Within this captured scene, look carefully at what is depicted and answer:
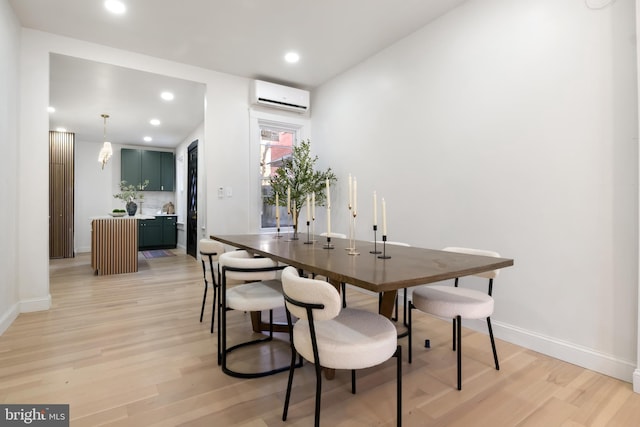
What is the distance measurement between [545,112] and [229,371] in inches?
110

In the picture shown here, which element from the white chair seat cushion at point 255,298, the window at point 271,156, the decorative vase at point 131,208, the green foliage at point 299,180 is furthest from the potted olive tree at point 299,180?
the decorative vase at point 131,208

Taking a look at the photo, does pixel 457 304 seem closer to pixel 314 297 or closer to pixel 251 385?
pixel 314 297

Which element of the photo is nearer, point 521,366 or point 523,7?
point 521,366

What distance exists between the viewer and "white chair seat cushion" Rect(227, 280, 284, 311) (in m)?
2.02

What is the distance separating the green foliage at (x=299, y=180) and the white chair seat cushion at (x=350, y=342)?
8.80 ft

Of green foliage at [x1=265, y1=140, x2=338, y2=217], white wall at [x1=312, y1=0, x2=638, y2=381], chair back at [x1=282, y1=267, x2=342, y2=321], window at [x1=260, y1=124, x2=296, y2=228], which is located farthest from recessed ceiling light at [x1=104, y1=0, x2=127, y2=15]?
chair back at [x1=282, y1=267, x2=342, y2=321]

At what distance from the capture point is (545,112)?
229 centimetres

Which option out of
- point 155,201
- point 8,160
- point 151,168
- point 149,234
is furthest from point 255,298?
point 155,201

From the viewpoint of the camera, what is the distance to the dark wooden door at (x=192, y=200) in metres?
6.48

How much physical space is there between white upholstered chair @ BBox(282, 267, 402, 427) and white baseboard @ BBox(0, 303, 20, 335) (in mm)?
2660

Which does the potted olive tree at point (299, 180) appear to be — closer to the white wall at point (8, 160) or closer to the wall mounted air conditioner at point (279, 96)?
the wall mounted air conditioner at point (279, 96)

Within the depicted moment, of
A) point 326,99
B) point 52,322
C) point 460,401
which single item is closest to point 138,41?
point 326,99

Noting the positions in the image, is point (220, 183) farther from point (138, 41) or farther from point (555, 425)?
point (555, 425)

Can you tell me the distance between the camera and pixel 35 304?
10.3 ft
